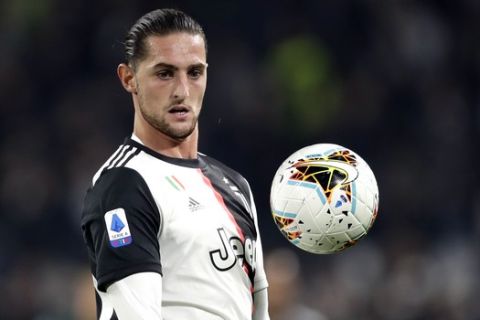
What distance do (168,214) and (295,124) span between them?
7121 mm

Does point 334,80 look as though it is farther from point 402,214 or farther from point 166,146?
point 166,146

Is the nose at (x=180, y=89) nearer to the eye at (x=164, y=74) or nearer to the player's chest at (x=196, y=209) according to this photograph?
the eye at (x=164, y=74)

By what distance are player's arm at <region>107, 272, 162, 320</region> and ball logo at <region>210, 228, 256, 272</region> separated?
0.33 meters

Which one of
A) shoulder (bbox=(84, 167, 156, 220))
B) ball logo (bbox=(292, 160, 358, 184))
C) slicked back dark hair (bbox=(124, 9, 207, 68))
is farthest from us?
ball logo (bbox=(292, 160, 358, 184))

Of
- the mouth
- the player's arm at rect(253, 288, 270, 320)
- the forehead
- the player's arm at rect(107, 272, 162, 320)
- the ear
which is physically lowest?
the player's arm at rect(253, 288, 270, 320)

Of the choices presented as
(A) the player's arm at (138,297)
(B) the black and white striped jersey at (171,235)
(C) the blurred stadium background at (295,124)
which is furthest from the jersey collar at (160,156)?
(C) the blurred stadium background at (295,124)

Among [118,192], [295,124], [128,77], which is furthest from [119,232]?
[295,124]

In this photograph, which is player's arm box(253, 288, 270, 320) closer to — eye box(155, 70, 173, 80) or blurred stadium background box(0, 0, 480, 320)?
eye box(155, 70, 173, 80)

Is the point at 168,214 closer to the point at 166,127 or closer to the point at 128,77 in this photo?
the point at 166,127

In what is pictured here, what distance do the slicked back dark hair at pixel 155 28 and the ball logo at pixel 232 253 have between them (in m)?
0.78

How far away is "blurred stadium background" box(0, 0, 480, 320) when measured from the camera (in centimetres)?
964

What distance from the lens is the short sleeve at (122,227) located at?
372 cm

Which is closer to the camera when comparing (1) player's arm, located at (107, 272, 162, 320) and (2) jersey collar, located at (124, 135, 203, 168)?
(1) player's arm, located at (107, 272, 162, 320)

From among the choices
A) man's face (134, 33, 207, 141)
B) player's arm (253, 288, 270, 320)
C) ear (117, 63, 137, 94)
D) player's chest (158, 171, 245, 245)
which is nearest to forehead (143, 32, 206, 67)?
man's face (134, 33, 207, 141)
